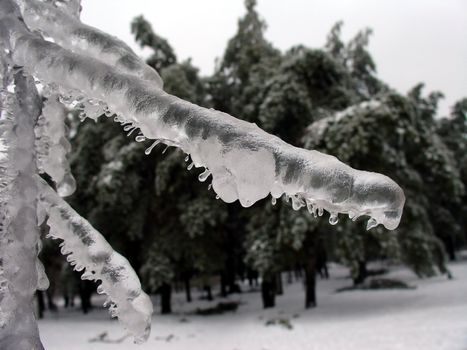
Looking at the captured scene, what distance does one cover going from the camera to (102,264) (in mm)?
1668

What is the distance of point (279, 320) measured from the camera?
1242cm

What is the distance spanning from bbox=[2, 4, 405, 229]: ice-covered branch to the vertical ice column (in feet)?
0.58

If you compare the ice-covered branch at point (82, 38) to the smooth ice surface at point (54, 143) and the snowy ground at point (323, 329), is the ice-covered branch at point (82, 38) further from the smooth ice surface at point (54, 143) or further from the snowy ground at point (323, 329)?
the snowy ground at point (323, 329)

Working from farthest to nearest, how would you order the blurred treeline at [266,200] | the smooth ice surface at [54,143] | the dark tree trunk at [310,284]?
the dark tree trunk at [310,284] → the blurred treeline at [266,200] → the smooth ice surface at [54,143]

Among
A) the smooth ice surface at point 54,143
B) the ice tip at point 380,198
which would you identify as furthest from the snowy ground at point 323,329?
the ice tip at point 380,198

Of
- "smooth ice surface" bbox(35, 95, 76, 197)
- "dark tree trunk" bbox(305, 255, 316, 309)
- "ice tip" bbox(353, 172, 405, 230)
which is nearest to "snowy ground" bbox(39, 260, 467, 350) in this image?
"dark tree trunk" bbox(305, 255, 316, 309)

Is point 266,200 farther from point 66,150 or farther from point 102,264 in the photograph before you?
point 102,264

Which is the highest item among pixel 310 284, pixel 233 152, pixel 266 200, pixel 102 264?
pixel 266 200

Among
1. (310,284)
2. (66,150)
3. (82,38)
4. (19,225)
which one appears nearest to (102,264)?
(19,225)

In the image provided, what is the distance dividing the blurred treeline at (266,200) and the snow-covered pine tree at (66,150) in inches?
363

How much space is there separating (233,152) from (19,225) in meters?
0.75

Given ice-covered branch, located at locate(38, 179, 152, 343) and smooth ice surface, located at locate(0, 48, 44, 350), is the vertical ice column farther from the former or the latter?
ice-covered branch, located at locate(38, 179, 152, 343)

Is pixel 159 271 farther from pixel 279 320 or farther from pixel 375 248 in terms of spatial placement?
pixel 375 248

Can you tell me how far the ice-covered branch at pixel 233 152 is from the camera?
1.05 m
